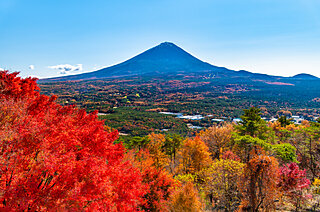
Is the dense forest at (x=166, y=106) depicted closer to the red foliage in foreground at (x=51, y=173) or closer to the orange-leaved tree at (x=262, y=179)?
the red foliage in foreground at (x=51, y=173)

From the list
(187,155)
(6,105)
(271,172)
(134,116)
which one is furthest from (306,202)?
(134,116)

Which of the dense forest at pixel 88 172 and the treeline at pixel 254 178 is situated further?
the treeline at pixel 254 178

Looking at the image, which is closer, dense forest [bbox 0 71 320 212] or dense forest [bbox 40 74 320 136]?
dense forest [bbox 0 71 320 212]

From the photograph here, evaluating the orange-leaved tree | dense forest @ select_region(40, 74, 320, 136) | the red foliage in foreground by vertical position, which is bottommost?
dense forest @ select_region(40, 74, 320, 136)

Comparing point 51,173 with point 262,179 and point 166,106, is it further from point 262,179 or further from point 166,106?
point 166,106

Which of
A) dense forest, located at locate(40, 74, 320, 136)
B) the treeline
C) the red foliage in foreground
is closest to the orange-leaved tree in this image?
the treeline

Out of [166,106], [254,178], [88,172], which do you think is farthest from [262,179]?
[166,106]

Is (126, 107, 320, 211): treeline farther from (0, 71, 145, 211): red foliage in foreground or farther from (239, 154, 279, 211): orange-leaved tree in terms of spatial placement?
(0, 71, 145, 211): red foliage in foreground

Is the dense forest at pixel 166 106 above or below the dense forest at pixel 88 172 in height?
below

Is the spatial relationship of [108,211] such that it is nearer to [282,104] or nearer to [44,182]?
[44,182]

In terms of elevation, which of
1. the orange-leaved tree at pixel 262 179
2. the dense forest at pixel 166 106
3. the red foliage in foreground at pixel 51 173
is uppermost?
the red foliage in foreground at pixel 51 173

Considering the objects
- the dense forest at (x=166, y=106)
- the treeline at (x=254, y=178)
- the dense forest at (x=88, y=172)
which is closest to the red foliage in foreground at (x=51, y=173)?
the dense forest at (x=88, y=172)

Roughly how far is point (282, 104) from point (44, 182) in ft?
611

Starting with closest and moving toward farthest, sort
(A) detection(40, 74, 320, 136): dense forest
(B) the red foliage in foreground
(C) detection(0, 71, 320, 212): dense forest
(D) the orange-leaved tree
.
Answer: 1. (B) the red foliage in foreground
2. (C) detection(0, 71, 320, 212): dense forest
3. (D) the orange-leaved tree
4. (A) detection(40, 74, 320, 136): dense forest
